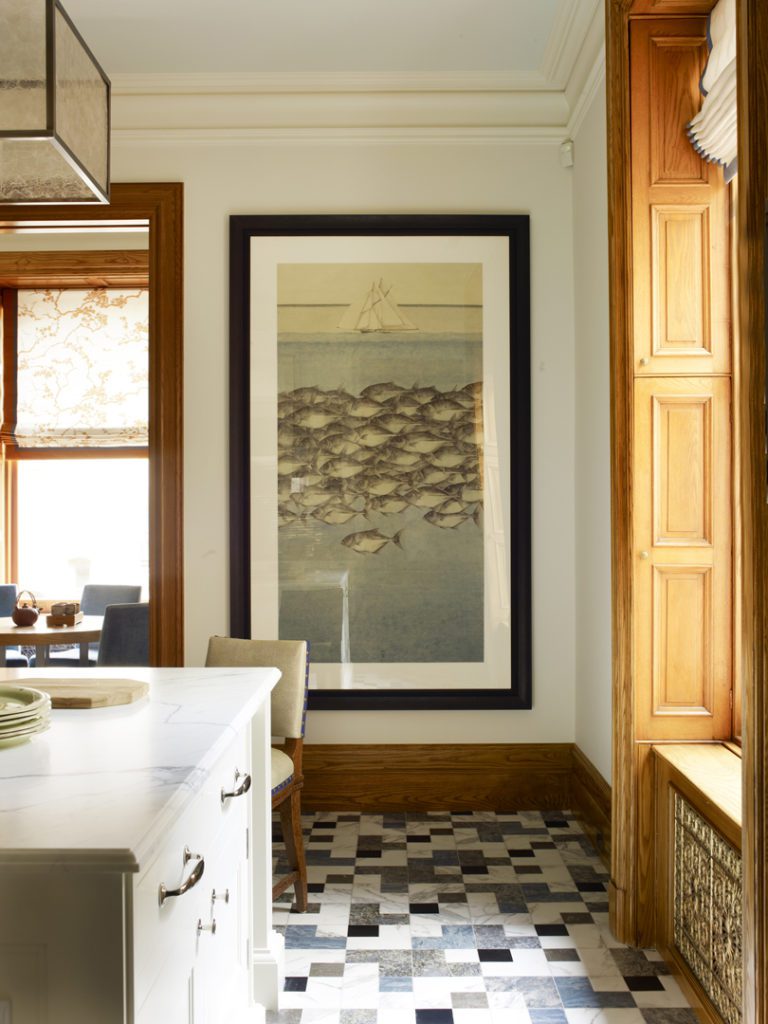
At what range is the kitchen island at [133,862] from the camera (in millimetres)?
1134

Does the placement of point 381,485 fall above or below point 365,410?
below

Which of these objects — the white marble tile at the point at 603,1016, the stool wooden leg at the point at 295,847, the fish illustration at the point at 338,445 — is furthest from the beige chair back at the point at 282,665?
the white marble tile at the point at 603,1016

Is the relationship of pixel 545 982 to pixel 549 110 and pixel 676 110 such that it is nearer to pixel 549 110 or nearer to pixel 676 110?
pixel 676 110

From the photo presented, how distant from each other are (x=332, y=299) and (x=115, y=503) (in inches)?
141

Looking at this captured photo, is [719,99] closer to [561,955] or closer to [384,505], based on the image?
[384,505]

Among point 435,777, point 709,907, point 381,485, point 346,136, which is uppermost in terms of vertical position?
point 346,136

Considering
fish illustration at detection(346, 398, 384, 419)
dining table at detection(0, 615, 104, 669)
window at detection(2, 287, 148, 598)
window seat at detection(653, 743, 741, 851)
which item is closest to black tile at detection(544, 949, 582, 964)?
window seat at detection(653, 743, 741, 851)

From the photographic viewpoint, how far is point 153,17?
3436 mm

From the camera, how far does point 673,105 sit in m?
2.76

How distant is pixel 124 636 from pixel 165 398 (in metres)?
1.71

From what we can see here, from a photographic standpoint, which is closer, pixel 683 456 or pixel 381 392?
pixel 683 456

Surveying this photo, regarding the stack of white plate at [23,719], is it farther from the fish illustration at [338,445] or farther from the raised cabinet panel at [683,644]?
the fish illustration at [338,445]

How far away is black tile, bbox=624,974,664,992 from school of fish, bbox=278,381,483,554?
6.47 ft

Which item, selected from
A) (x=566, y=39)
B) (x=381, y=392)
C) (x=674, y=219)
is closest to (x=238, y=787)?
(x=674, y=219)
